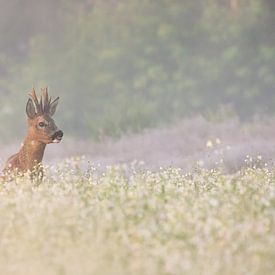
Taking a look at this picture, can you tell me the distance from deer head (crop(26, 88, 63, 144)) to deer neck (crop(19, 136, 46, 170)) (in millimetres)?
37

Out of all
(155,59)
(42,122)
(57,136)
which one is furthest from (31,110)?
(155,59)

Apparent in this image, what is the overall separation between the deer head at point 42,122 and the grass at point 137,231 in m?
1.93

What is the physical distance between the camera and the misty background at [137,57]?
72.4 feet

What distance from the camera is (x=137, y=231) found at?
560cm

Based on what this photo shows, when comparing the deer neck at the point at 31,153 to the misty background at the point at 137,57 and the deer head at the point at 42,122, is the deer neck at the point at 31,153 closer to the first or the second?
the deer head at the point at 42,122

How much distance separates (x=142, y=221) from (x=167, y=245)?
1.82ft

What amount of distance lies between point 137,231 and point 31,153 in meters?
3.52

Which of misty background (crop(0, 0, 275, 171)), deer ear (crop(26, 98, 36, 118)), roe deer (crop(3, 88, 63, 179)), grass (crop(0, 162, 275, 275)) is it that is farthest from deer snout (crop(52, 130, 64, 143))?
misty background (crop(0, 0, 275, 171))

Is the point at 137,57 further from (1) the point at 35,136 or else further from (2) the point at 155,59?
(1) the point at 35,136

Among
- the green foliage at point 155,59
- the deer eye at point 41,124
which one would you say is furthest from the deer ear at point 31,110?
the green foliage at point 155,59

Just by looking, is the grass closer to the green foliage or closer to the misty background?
the misty background

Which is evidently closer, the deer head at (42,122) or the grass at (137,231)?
the grass at (137,231)

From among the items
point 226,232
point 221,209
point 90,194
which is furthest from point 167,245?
point 90,194

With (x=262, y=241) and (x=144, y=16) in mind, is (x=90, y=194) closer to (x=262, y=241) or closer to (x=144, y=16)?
(x=262, y=241)
